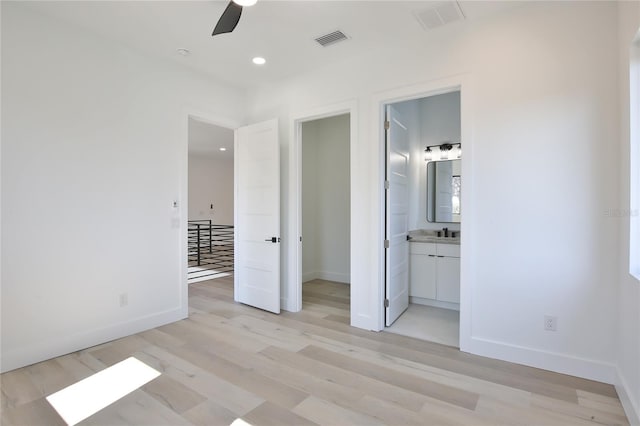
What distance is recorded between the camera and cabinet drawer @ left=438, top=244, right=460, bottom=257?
3.89 m

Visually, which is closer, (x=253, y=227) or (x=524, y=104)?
(x=524, y=104)

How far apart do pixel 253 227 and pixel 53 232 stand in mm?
1979

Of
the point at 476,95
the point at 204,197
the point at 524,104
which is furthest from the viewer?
the point at 204,197

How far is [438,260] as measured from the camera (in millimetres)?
4035

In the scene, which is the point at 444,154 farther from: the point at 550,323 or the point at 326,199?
the point at 550,323

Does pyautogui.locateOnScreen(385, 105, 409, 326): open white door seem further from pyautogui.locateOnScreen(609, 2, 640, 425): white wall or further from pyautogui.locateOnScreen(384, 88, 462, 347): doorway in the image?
pyautogui.locateOnScreen(609, 2, 640, 425): white wall

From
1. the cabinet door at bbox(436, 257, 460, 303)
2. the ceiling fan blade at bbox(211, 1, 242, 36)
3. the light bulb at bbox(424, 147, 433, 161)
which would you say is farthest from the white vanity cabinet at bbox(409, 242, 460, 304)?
the ceiling fan blade at bbox(211, 1, 242, 36)

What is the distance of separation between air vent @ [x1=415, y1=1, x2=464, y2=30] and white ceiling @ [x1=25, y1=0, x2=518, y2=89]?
0.05m

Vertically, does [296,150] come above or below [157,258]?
above

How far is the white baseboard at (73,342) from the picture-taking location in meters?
2.49

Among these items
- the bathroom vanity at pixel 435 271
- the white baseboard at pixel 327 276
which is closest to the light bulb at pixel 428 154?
the bathroom vanity at pixel 435 271

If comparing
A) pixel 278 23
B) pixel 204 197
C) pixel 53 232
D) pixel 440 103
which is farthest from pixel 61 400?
pixel 204 197

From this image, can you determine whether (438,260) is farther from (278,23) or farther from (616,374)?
(278,23)

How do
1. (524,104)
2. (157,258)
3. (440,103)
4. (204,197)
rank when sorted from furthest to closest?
(204,197) → (440,103) → (157,258) → (524,104)
